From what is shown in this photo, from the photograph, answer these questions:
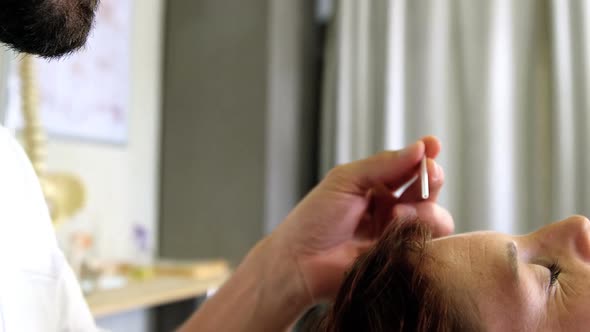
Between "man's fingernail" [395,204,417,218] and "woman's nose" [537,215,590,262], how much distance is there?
0.59ft

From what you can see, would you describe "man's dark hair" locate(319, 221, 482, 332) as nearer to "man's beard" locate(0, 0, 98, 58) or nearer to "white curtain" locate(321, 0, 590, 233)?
"man's beard" locate(0, 0, 98, 58)

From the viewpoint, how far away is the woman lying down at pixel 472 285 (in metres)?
Result: 0.58

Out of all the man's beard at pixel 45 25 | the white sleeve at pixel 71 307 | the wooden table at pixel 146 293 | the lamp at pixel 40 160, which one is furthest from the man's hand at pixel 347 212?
the lamp at pixel 40 160

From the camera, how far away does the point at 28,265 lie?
0.70 meters

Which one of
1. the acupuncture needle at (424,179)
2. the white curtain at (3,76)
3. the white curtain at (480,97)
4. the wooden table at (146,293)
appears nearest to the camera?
the acupuncture needle at (424,179)

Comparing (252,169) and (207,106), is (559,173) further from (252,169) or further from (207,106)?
(207,106)

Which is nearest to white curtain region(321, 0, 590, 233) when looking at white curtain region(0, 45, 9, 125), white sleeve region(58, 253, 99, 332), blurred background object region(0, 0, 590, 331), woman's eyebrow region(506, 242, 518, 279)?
blurred background object region(0, 0, 590, 331)

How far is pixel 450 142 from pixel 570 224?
128 centimetres

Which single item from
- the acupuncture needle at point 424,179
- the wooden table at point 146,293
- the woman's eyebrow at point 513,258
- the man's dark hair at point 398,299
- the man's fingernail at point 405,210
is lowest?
the wooden table at point 146,293

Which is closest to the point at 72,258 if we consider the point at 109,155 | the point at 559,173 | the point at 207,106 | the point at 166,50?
the point at 109,155

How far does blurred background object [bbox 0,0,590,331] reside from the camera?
1.70 meters

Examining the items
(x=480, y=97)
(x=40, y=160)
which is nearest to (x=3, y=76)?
(x=40, y=160)

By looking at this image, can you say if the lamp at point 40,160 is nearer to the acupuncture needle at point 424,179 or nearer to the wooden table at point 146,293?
the wooden table at point 146,293

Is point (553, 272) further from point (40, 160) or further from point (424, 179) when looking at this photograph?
point (40, 160)
